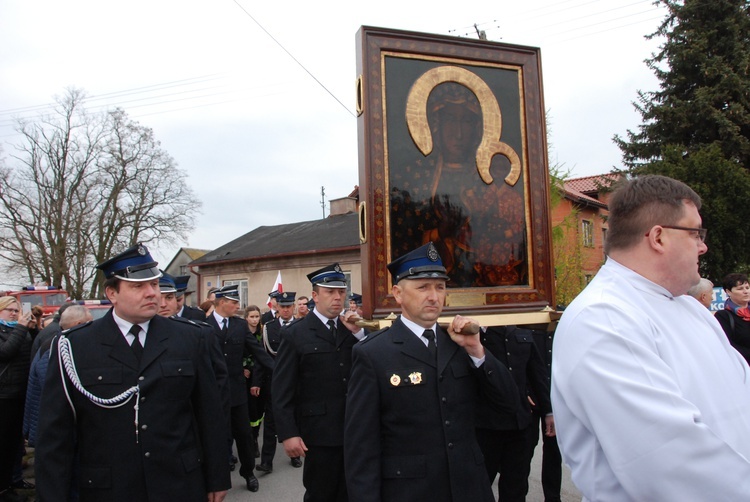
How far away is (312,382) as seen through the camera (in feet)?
14.6

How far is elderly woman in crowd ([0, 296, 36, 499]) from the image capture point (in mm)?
5895

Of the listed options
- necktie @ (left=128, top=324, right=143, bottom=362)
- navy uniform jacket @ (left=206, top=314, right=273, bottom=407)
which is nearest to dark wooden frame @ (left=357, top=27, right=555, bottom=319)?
necktie @ (left=128, top=324, right=143, bottom=362)

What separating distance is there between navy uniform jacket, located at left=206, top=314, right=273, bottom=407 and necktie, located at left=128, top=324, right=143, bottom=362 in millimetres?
3493

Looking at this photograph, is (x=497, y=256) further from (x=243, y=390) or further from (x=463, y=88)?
(x=243, y=390)

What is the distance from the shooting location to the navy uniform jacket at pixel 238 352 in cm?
661

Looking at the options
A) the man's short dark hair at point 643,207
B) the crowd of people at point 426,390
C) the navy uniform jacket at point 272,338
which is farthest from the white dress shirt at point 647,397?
the navy uniform jacket at point 272,338

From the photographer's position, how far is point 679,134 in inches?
814

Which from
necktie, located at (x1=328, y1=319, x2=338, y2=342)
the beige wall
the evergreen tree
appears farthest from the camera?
the beige wall

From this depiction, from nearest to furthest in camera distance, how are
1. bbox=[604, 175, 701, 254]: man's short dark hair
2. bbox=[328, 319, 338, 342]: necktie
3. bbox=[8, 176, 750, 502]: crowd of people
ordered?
1. bbox=[8, 176, 750, 502]: crowd of people
2. bbox=[604, 175, 701, 254]: man's short dark hair
3. bbox=[328, 319, 338, 342]: necktie

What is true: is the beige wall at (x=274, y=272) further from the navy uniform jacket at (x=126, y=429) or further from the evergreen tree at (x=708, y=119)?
the navy uniform jacket at (x=126, y=429)

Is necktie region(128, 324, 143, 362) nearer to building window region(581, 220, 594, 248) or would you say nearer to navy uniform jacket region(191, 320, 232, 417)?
navy uniform jacket region(191, 320, 232, 417)

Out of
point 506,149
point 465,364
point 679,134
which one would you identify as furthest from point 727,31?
point 465,364

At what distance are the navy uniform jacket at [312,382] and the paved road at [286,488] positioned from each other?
205 cm

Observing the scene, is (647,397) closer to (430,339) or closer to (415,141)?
(430,339)
